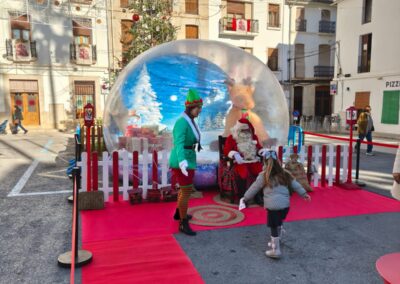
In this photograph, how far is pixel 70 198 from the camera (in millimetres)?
6395

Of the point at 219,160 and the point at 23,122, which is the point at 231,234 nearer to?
the point at 219,160

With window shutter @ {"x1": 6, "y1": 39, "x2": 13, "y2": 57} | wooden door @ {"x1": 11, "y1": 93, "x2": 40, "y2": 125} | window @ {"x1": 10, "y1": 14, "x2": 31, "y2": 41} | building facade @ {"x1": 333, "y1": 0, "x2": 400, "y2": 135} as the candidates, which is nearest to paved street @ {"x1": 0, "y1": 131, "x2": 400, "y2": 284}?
building facade @ {"x1": 333, "y1": 0, "x2": 400, "y2": 135}

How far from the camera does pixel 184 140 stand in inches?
189

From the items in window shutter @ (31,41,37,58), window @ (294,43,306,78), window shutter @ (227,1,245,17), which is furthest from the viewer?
window @ (294,43,306,78)

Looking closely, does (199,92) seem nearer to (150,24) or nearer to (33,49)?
(150,24)

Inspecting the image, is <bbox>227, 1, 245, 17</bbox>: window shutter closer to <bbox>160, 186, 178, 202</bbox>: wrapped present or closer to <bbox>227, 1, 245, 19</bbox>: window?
<bbox>227, 1, 245, 19</bbox>: window

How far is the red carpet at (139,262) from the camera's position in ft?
12.0

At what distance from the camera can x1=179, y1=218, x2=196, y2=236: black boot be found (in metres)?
4.83

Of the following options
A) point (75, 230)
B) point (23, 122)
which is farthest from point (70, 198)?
point (23, 122)

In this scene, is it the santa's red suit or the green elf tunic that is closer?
the green elf tunic

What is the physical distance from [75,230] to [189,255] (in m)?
1.34

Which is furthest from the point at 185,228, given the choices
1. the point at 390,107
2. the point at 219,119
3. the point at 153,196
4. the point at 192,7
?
the point at 192,7

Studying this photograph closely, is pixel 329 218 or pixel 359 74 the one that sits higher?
pixel 359 74

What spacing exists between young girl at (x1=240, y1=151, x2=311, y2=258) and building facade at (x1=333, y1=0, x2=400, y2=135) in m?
19.1
